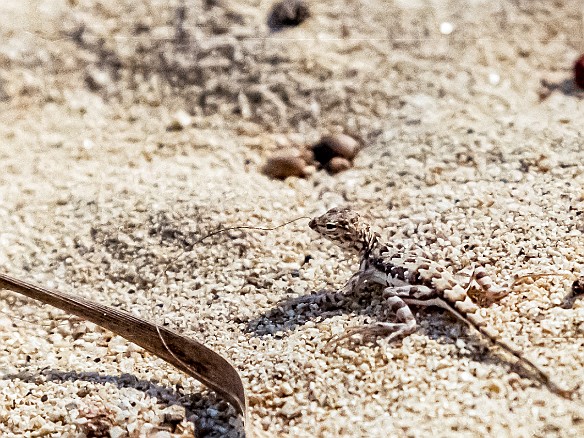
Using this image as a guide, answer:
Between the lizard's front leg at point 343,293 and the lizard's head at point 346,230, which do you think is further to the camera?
the lizard's head at point 346,230

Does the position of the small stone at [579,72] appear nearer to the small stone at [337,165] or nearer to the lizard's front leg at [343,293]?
the small stone at [337,165]

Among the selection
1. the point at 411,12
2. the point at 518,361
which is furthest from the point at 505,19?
the point at 518,361

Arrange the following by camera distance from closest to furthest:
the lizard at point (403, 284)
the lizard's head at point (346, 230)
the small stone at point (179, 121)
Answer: the lizard at point (403, 284)
the lizard's head at point (346, 230)
the small stone at point (179, 121)

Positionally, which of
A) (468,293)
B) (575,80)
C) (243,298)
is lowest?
(243,298)

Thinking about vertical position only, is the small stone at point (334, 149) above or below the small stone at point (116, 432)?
above

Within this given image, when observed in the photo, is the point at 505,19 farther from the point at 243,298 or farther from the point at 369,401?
the point at 369,401

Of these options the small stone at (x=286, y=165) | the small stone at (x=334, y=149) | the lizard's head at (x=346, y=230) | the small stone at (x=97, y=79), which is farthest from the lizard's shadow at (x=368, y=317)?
the small stone at (x=97, y=79)

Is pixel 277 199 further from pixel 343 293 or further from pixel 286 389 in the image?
pixel 286 389
